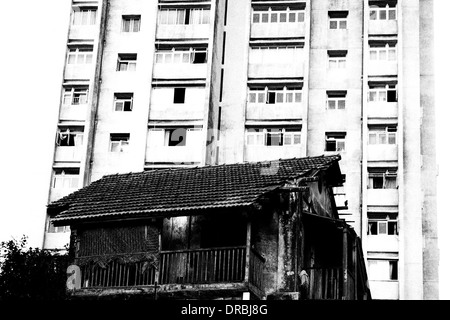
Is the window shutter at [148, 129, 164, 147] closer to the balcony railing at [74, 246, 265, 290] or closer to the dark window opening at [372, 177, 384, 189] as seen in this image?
the dark window opening at [372, 177, 384, 189]

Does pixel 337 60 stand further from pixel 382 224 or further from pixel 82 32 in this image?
pixel 82 32

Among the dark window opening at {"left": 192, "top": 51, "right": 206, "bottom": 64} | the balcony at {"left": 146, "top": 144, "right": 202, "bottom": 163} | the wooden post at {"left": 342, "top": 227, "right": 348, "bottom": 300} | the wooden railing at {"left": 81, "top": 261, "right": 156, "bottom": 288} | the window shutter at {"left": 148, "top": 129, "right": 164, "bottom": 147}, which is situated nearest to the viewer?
the wooden post at {"left": 342, "top": 227, "right": 348, "bottom": 300}

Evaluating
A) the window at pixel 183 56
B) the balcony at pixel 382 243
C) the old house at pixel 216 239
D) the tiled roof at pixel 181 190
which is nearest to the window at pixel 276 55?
the window at pixel 183 56

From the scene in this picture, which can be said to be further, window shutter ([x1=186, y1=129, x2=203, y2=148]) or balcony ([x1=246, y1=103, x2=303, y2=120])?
balcony ([x1=246, y1=103, x2=303, y2=120])

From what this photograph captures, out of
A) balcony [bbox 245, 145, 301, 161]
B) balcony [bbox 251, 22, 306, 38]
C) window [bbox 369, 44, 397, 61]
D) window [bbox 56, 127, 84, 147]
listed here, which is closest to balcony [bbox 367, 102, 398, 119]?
window [bbox 369, 44, 397, 61]

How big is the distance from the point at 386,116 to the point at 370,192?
448 centimetres

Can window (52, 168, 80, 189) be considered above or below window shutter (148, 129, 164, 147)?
below

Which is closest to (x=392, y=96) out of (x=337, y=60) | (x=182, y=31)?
(x=337, y=60)

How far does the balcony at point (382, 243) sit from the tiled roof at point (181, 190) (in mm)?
19695

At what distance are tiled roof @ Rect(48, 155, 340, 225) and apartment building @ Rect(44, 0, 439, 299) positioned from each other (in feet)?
69.2

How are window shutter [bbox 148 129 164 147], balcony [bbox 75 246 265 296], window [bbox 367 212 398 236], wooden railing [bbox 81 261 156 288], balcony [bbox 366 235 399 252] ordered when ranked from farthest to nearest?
window shutter [bbox 148 129 164 147] < window [bbox 367 212 398 236] < balcony [bbox 366 235 399 252] < wooden railing [bbox 81 261 156 288] < balcony [bbox 75 246 265 296]

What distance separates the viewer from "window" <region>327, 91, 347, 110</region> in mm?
49969
